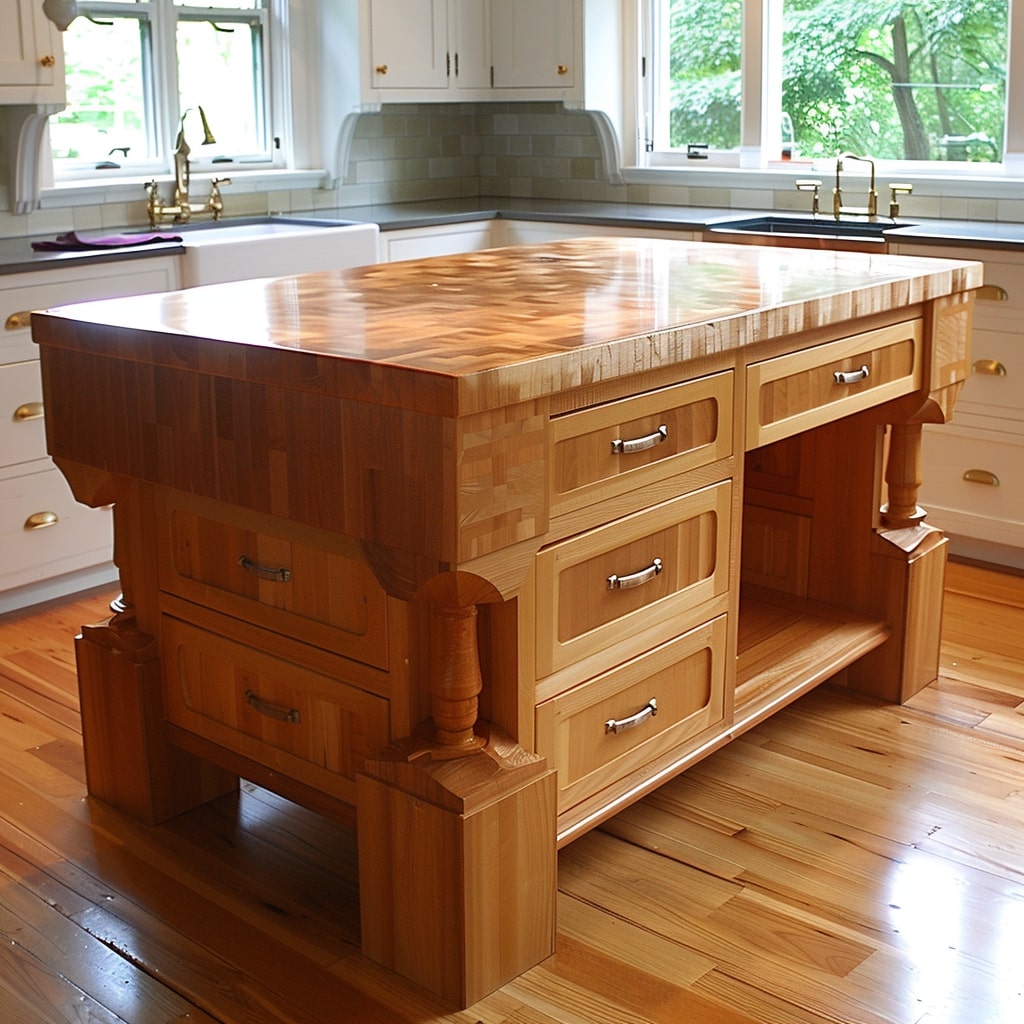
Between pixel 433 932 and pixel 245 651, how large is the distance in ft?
1.77

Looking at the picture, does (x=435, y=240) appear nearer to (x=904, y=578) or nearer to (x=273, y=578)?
(x=904, y=578)

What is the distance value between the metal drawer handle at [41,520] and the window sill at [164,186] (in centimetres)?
113

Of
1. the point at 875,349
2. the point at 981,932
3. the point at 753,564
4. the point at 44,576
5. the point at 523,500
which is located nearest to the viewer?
the point at 523,500

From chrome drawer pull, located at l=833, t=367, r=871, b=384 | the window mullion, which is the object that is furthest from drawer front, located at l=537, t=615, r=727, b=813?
the window mullion

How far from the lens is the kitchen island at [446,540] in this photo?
5.78 feet

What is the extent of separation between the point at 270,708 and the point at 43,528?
163 cm

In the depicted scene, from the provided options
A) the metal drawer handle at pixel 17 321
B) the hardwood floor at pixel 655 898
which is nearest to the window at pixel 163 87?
the metal drawer handle at pixel 17 321

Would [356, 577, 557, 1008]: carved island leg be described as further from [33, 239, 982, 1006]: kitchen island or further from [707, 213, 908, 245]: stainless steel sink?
[707, 213, 908, 245]: stainless steel sink

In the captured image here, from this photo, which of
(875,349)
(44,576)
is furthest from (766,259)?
(44,576)

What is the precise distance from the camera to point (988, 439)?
3.71 metres

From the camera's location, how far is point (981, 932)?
6.70 feet

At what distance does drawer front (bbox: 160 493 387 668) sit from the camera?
1.94 meters

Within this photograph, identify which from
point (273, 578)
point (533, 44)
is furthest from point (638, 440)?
point (533, 44)

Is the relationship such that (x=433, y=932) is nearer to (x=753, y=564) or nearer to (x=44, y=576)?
(x=753, y=564)
